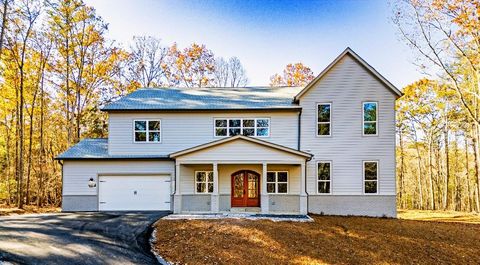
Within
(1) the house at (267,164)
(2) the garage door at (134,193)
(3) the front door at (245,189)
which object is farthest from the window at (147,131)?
(3) the front door at (245,189)

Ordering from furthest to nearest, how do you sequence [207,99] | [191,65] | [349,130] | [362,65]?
[191,65], [207,99], [362,65], [349,130]

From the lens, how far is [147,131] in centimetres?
1595

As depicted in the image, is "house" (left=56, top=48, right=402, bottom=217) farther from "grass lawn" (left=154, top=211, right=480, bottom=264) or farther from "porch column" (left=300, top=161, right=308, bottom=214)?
"grass lawn" (left=154, top=211, right=480, bottom=264)

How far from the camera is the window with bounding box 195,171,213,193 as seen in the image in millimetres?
15469

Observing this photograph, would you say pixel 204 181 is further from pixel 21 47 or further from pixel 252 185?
pixel 21 47

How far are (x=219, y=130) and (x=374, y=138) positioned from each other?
26.4 feet

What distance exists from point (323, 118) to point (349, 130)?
1441mm

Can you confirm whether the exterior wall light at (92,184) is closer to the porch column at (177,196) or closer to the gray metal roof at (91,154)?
the gray metal roof at (91,154)

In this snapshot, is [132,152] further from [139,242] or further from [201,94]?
[139,242]

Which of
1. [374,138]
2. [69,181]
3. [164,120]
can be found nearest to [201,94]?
[164,120]

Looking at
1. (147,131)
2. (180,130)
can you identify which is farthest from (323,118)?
(147,131)

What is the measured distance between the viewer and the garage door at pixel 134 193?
595 inches

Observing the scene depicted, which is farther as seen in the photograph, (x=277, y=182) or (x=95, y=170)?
(x=277, y=182)

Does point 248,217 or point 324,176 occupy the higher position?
point 324,176
